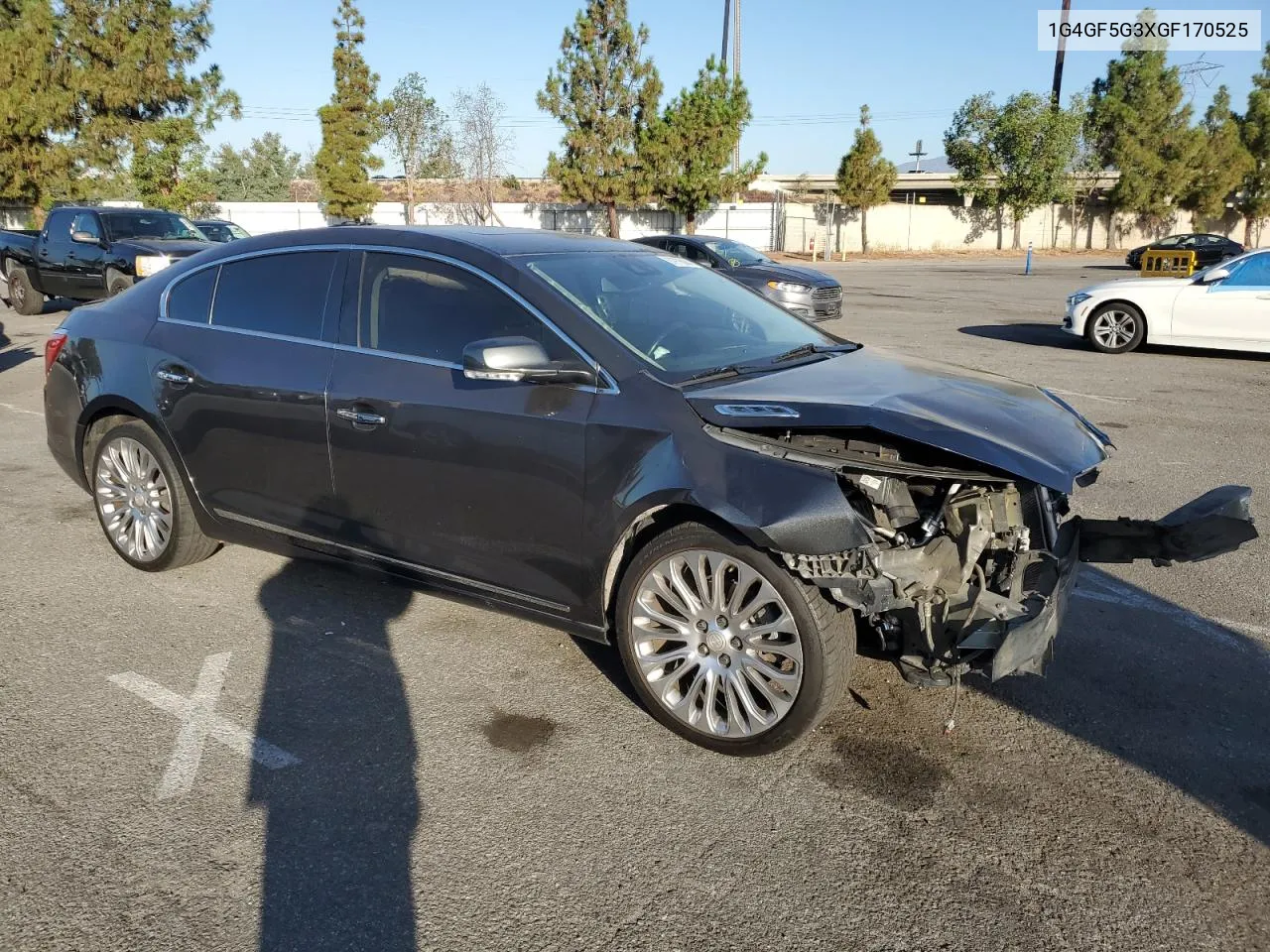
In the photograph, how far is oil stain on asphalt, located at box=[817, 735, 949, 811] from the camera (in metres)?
3.21

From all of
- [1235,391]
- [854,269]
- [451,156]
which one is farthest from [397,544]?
[451,156]

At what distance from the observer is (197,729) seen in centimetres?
358

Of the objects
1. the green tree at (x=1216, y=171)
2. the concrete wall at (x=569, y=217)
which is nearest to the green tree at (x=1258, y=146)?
the green tree at (x=1216, y=171)

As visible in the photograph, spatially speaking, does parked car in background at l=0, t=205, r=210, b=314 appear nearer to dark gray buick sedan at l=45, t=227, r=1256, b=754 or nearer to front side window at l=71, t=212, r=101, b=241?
front side window at l=71, t=212, r=101, b=241

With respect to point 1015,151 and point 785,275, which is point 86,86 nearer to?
point 785,275

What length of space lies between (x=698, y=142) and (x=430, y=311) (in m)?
38.5

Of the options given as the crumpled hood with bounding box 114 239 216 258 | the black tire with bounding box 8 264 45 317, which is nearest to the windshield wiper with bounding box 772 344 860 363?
the crumpled hood with bounding box 114 239 216 258

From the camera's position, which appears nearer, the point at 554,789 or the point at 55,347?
the point at 554,789

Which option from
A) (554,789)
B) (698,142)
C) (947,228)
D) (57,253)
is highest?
(698,142)

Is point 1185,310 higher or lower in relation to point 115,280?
lower

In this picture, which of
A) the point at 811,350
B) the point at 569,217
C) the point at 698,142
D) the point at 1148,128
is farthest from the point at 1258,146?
the point at 811,350

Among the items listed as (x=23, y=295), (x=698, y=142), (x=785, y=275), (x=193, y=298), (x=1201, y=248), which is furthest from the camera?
(x=698, y=142)

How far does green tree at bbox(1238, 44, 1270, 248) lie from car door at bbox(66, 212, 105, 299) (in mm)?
58596

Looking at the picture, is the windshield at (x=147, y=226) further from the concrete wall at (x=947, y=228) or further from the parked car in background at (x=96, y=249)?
the concrete wall at (x=947, y=228)
